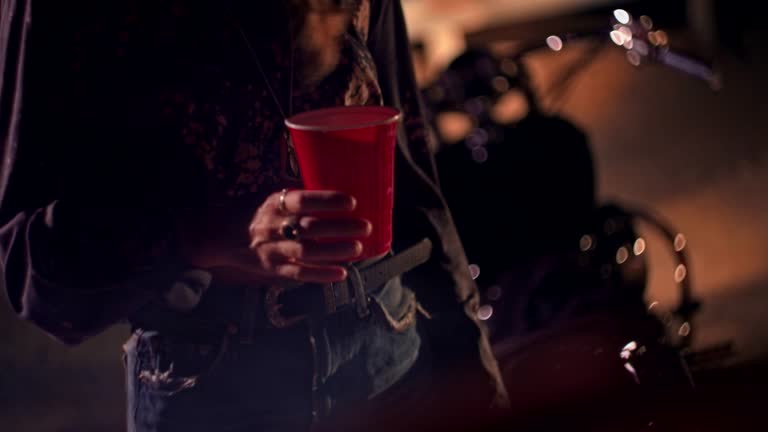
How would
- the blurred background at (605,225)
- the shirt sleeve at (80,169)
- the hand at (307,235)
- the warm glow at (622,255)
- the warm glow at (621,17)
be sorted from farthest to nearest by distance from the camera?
the warm glow at (622,255) < the warm glow at (621,17) < the blurred background at (605,225) < the shirt sleeve at (80,169) < the hand at (307,235)

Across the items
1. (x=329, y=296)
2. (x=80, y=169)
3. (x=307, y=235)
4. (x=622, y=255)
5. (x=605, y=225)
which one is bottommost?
(x=622, y=255)

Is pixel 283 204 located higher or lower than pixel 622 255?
higher

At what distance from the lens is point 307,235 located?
41.2 inches

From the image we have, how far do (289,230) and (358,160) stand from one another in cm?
13

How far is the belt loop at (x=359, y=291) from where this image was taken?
137 centimetres

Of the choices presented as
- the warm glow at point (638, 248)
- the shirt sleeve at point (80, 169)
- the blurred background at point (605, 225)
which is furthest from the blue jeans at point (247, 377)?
the warm glow at point (638, 248)

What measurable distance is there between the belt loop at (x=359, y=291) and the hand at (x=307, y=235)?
23 centimetres

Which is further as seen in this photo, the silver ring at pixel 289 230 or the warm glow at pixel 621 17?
the warm glow at pixel 621 17

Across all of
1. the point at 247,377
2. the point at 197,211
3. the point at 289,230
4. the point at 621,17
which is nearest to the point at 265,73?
the point at 197,211

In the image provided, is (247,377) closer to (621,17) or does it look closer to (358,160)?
(358,160)

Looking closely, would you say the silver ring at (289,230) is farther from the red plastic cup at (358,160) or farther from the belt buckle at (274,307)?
the belt buckle at (274,307)

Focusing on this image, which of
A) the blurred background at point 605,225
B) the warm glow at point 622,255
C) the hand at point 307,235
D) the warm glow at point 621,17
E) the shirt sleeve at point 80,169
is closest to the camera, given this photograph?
the hand at point 307,235

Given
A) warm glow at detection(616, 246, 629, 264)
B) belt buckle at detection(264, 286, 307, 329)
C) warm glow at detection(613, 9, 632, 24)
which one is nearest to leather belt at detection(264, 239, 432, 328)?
belt buckle at detection(264, 286, 307, 329)

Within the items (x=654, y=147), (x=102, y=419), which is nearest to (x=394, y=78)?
(x=102, y=419)
